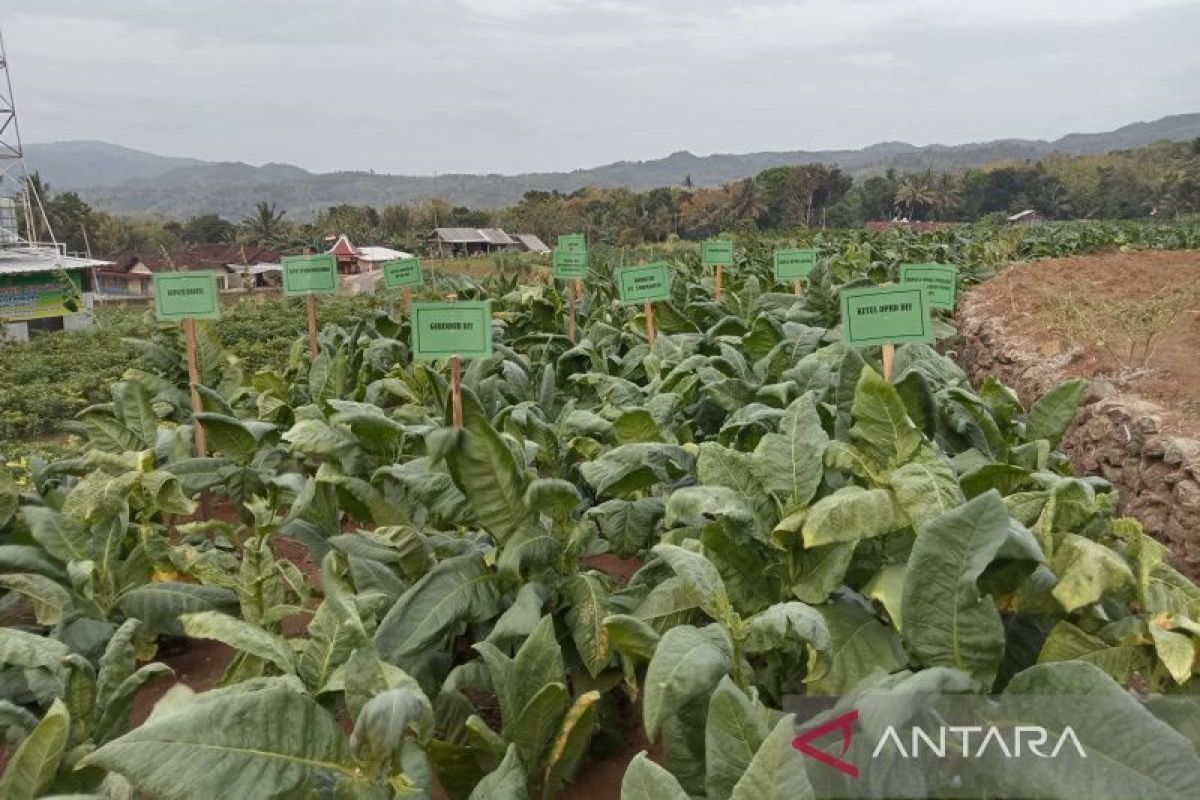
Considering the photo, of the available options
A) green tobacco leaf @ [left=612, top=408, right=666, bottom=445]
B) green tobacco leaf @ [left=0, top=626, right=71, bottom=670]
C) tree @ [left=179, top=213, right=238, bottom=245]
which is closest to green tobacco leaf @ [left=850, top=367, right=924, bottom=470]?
green tobacco leaf @ [left=612, top=408, right=666, bottom=445]

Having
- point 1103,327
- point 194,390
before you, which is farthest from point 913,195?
point 194,390

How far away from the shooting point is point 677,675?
198 cm

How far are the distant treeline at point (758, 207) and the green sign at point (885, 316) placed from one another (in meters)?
53.8

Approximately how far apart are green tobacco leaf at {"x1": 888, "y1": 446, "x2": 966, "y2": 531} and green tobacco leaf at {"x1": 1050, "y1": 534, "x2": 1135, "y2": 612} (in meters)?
0.32

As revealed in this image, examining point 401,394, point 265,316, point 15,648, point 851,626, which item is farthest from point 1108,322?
point 265,316

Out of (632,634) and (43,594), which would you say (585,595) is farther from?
(43,594)

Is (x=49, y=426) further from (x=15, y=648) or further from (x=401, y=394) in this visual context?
Result: (x=15, y=648)

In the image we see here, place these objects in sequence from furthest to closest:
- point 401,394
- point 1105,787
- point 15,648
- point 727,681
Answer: point 401,394
point 15,648
point 727,681
point 1105,787

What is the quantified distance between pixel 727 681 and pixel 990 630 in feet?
2.09

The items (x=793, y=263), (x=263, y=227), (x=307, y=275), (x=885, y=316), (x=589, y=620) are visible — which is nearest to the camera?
(x=589, y=620)

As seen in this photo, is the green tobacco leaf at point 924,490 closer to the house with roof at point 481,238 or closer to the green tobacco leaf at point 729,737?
the green tobacco leaf at point 729,737

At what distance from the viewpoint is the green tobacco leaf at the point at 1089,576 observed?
7.06 feet

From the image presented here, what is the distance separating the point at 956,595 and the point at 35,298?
28233 mm

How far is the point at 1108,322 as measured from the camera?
862 cm
